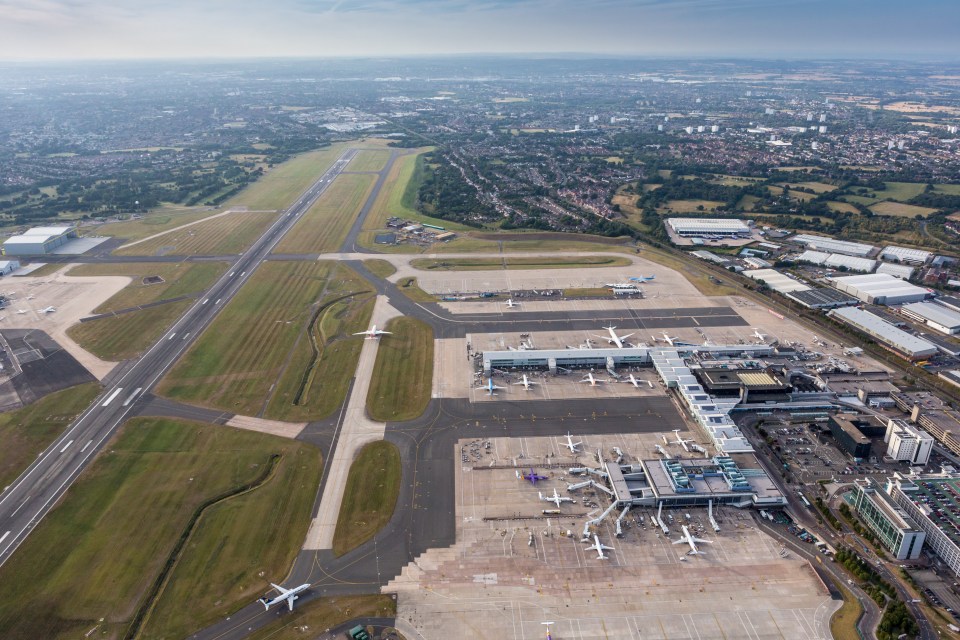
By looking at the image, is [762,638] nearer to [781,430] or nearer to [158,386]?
[781,430]

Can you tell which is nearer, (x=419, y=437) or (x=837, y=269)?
(x=419, y=437)

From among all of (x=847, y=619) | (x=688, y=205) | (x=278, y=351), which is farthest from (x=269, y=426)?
(x=688, y=205)

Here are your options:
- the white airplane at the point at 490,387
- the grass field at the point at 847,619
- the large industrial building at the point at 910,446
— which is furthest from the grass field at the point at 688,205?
the grass field at the point at 847,619

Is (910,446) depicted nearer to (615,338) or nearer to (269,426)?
(615,338)

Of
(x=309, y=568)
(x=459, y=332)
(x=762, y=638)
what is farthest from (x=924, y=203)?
(x=309, y=568)

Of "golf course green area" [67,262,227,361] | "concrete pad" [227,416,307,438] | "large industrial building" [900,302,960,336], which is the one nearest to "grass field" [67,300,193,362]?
"golf course green area" [67,262,227,361]

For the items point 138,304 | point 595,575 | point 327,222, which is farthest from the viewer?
point 327,222

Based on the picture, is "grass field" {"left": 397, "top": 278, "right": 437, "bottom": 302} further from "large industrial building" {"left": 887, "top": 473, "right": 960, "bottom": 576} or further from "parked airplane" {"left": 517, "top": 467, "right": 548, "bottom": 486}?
"large industrial building" {"left": 887, "top": 473, "right": 960, "bottom": 576}
